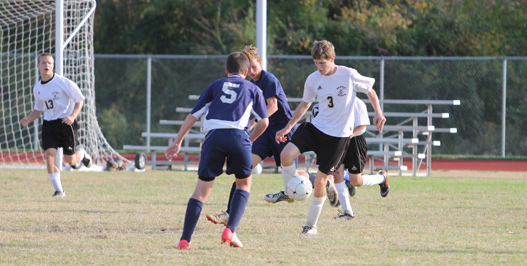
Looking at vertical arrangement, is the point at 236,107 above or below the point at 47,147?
above

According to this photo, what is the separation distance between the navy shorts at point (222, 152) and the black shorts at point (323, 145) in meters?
1.01

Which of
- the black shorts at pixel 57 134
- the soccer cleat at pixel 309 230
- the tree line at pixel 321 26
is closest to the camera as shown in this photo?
the soccer cleat at pixel 309 230

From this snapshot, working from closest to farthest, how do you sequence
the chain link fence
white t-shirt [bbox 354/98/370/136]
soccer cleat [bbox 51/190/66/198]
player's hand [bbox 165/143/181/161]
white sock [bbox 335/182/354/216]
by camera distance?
1. player's hand [bbox 165/143/181/161]
2. white t-shirt [bbox 354/98/370/136]
3. white sock [bbox 335/182/354/216]
4. soccer cleat [bbox 51/190/66/198]
5. the chain link fence

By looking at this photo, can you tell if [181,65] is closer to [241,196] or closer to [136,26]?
[136,26]

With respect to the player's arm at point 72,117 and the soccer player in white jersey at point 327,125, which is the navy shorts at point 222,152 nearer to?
the soccer player in white jersey at point 327,125

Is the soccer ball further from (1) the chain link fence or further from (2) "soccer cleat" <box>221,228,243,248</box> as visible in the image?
(1) the chain link fence

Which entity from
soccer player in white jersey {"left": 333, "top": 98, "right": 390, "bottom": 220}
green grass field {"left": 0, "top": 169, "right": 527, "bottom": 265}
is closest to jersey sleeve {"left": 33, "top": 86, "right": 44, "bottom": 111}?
green grass field {"left": 0, "top": 169, "right": 527, "bottom": 265}

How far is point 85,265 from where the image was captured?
4832 millimetres

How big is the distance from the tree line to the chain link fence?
2988mm

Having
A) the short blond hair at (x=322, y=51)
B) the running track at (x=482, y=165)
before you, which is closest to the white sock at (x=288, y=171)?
the short blond hair at (x=322, y=51)

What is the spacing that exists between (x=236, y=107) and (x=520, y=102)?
13.5 metres

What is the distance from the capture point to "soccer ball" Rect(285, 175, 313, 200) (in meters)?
6.86

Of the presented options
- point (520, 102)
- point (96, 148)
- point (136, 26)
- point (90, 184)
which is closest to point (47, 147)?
point (90, 184)

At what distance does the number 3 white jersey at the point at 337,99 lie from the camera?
6.40 meters
